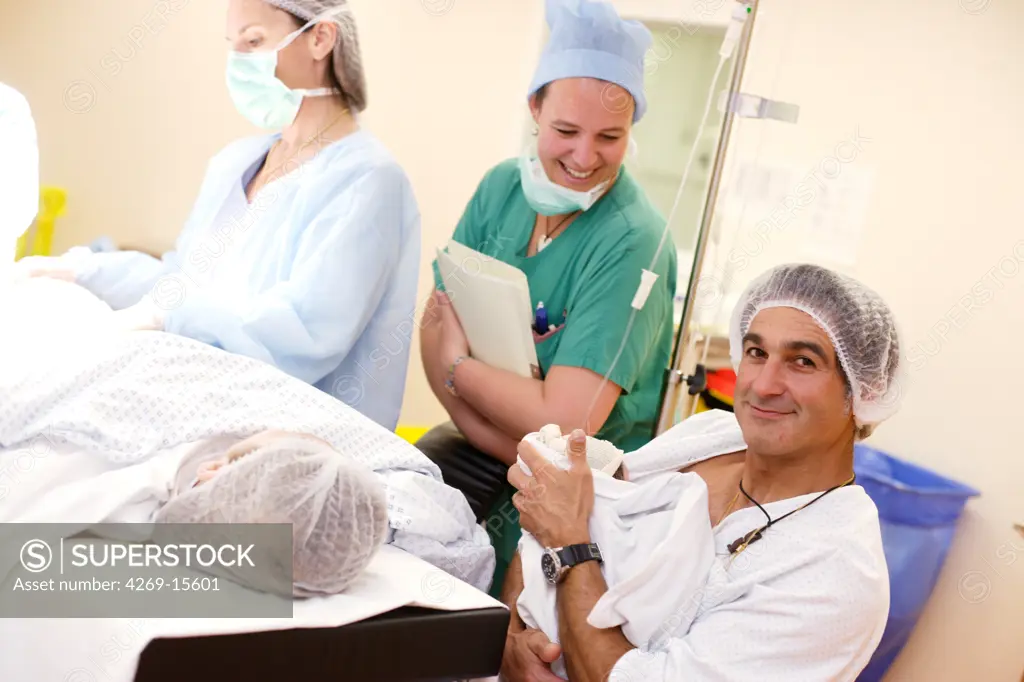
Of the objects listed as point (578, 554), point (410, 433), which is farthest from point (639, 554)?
point (410, 433)

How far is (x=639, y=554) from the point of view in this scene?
1414 millimetres

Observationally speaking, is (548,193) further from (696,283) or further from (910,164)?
(910,164)

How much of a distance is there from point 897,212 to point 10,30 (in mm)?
2246

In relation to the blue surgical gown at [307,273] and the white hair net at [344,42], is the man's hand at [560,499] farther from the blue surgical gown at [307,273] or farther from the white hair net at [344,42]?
the white hair net at [344,42]

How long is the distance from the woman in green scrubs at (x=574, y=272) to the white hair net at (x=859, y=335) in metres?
0.47

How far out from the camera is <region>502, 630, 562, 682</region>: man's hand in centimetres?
142

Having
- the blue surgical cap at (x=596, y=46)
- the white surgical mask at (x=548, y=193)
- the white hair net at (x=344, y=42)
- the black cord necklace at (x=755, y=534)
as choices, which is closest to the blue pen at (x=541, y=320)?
the white surgical mask at (x=548, y=193)

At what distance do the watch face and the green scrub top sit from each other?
451 millimetres

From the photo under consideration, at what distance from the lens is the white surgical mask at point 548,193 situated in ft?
6.16

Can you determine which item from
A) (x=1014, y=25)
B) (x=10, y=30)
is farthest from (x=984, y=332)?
(x=10, y=30)

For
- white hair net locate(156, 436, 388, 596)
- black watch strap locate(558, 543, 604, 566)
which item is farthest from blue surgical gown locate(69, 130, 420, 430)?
black watch strap locate(558, 543, 604, 566)

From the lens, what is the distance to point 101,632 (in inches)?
41.5

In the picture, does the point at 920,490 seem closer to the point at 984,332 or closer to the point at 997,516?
the point at 997,516

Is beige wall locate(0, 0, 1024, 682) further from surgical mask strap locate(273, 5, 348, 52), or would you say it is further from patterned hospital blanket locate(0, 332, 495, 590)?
patterned hospital blanket locate(0, 332, 495, 590)
